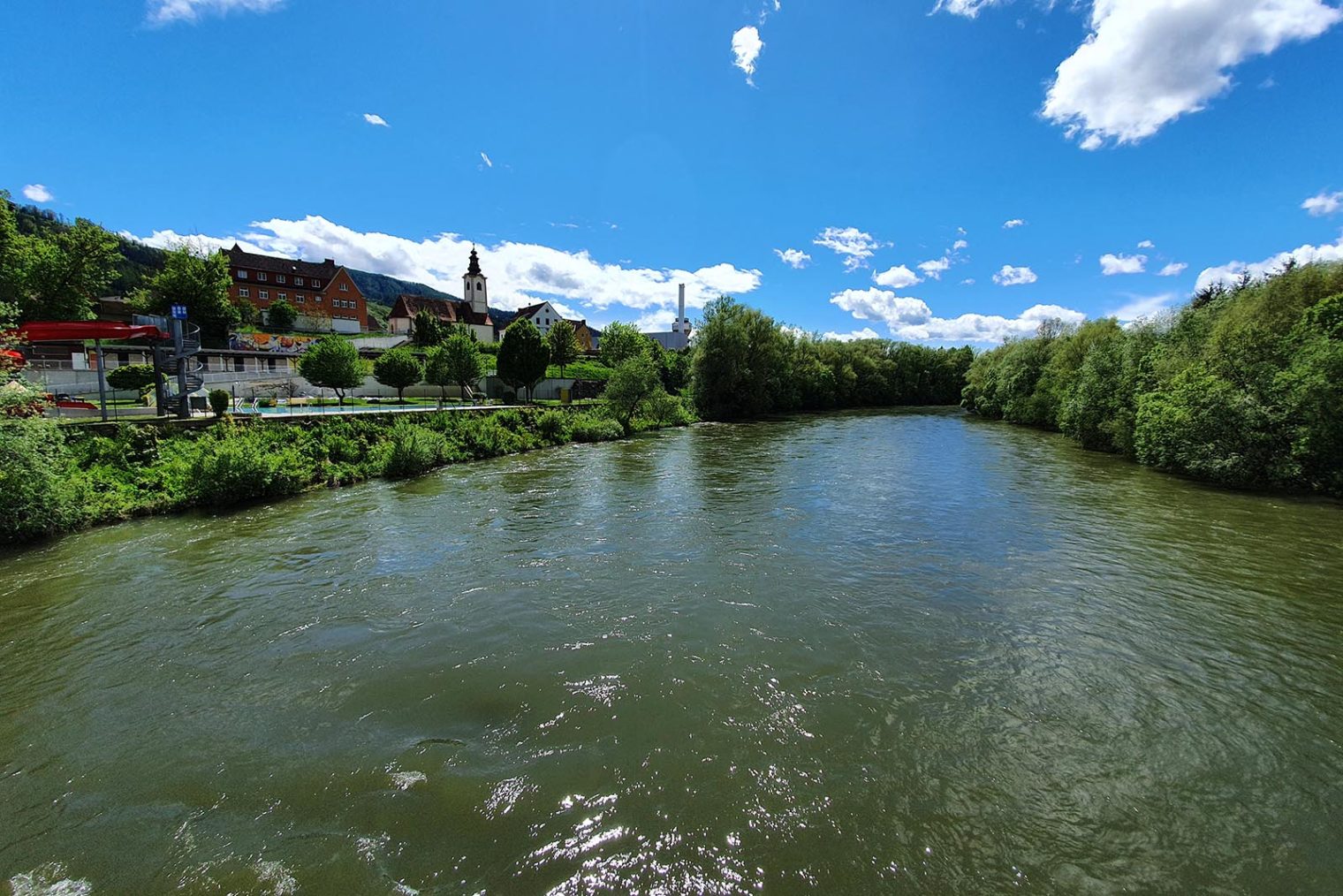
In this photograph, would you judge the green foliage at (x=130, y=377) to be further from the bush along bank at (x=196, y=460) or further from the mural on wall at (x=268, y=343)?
the mural on wall at (x=268, y=343)

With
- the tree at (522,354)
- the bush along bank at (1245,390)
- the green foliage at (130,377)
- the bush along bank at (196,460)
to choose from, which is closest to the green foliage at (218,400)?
the bush along bank at (196,460)

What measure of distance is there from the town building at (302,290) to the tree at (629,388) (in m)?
60.6

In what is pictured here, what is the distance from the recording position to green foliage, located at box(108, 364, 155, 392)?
112ft

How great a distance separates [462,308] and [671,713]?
342ft

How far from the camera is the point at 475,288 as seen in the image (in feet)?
340

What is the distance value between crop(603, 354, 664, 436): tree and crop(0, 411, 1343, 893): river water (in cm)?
2805

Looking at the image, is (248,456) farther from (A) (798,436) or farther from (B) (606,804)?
(A) (798,436)

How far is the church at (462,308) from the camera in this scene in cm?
8650

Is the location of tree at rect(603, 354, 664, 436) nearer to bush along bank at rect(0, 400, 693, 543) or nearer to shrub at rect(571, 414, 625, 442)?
shrub at rect(571, 414, 625, 442)

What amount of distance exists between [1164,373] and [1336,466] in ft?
26.3

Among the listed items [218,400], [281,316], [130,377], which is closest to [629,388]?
[218,400]

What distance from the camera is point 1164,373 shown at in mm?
25266

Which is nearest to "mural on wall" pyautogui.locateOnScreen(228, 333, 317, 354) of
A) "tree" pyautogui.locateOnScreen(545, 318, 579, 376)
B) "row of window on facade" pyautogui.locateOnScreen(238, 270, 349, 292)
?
"row of window on facade" pyautogui.locateOnScreen(238, 270, 349, 292)

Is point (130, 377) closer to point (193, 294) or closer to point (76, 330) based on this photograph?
point (76, 330)
